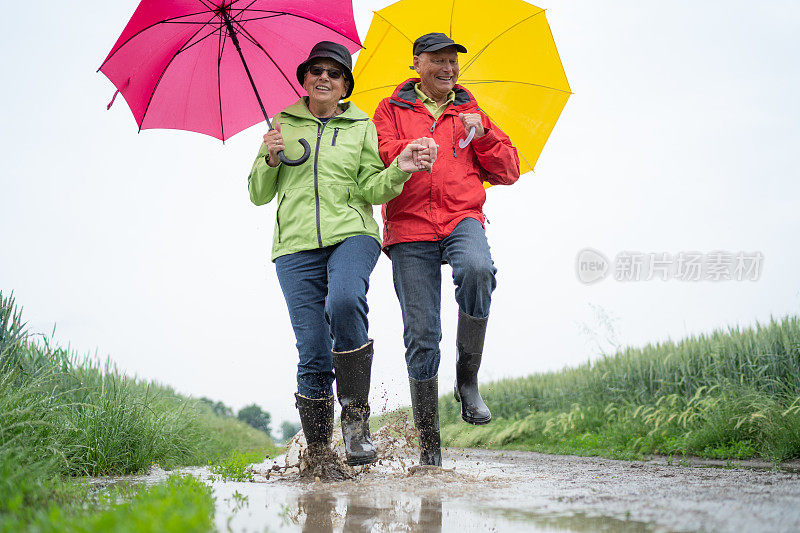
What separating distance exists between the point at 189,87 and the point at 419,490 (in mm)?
3567

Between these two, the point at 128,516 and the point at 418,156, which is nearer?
the point at 128,516

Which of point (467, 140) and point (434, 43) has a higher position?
point (434, 43)

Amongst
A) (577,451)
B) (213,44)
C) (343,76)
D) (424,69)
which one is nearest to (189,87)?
(213,44)

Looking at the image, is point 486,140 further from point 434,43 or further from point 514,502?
point 514,502

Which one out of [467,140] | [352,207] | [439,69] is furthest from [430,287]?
[439,69]

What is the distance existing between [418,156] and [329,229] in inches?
28.6

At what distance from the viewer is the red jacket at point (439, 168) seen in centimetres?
464

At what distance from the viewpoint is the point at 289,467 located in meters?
5.49

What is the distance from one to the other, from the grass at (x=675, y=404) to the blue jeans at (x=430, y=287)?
3310 mm

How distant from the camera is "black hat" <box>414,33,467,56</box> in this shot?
15.5ft

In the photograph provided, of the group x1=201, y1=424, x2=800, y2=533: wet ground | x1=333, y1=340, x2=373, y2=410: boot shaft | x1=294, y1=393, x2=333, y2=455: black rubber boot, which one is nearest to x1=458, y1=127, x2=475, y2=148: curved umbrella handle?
x1=333, y1=340, x2=373, y2=410: boot shaft

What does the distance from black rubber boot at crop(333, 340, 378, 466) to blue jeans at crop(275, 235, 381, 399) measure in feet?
0.24

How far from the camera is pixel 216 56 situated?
544 centimetres

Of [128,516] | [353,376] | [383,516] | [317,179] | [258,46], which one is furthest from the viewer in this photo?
[258,46]
